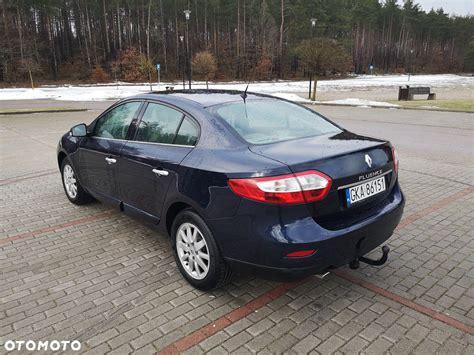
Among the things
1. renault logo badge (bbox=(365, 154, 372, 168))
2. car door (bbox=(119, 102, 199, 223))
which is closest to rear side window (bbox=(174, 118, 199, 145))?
car door (bbox=(119, 102, 199, 223))

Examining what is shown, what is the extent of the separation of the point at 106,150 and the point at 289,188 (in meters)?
2.31

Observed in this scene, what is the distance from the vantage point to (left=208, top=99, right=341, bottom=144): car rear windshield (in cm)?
308

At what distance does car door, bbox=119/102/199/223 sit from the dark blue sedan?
0.01 meters

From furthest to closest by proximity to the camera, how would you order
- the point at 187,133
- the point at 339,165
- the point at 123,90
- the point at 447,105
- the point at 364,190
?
1. the point at 123,90
2. the point at 447,105
3. the point at 187,133
4. the point at 364,190
5. the point at 339,165

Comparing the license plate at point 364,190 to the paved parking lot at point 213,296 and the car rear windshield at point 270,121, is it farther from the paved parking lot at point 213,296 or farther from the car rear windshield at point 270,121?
the paved parking lot at point 213,296

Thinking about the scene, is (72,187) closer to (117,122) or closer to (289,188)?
(117,122)

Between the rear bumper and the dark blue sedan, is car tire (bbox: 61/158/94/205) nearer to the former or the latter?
the dark blue sedan

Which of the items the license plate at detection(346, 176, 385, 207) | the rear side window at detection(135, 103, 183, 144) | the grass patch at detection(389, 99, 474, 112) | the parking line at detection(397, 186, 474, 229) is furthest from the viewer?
the grass patch at detection(389, 99, 474, 112)

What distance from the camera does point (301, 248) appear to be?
2428mm

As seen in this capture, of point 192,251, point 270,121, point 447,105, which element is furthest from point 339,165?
point 447,105

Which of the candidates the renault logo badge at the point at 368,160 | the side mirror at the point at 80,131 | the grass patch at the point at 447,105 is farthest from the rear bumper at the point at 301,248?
the grass patch at the point at 447,105

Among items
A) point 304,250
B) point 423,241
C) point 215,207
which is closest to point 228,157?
point 215,207

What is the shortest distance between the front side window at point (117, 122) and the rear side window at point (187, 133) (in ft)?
2.82

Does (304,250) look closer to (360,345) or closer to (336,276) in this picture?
(360,345)
